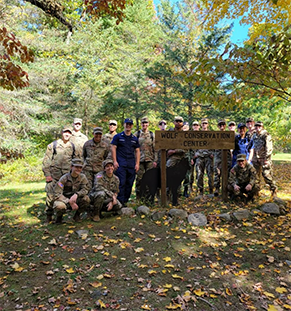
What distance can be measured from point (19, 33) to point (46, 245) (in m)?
15.9

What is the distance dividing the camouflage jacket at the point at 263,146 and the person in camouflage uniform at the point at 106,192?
4323 mm

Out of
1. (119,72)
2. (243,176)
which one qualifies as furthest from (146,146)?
(119,72)

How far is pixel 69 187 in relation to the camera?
19.2 feet

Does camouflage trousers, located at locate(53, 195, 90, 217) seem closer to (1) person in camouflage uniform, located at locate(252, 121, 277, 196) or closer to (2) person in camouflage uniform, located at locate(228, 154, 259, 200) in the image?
(2) person in camouflage uniform, located at locate(228, 154, 259, 200)

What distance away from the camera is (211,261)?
444 cm

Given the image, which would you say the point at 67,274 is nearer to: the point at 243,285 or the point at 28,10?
the point at 243,285

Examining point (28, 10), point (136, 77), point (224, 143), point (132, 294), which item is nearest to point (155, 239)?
point (132, 294)

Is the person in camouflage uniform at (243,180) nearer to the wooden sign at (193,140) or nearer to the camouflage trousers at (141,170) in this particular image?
the wooden sign at (193,140)

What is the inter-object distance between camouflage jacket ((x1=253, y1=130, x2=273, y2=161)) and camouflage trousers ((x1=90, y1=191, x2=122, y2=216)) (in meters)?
4.43

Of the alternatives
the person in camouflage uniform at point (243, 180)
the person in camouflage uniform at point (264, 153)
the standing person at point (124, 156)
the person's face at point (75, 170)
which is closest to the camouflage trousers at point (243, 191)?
the person in camouflage uniform at point (243, 180)

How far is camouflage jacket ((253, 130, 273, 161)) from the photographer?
7406 mm

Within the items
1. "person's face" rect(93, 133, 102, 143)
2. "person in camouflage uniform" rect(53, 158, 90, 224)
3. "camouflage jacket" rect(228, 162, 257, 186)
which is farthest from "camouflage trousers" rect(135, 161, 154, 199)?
"camouflage jacket" rect(228, 162, 257, 186)

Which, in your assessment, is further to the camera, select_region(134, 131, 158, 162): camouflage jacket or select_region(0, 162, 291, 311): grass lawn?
select_region(134, 131, 158, 162): camouflage jacket

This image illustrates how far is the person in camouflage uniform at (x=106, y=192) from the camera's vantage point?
5.77m
